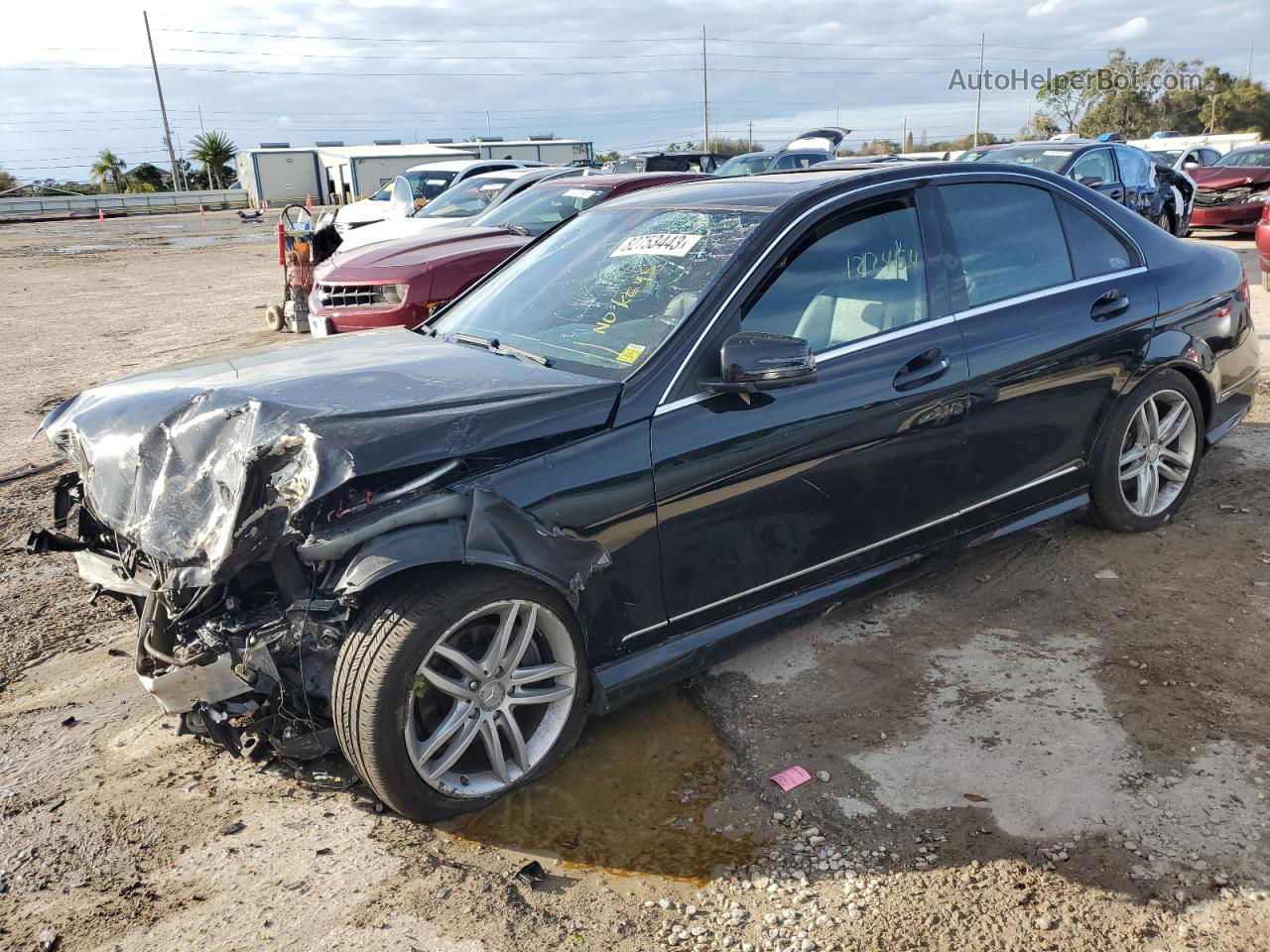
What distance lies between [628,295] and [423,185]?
1600cm

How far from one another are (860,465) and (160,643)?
2.31 meters

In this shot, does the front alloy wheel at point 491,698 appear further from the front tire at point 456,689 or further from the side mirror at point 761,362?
the side mirror at point 761,362

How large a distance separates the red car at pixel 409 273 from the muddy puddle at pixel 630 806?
496 centimetres

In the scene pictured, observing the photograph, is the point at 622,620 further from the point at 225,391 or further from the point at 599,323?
the point at 225,391

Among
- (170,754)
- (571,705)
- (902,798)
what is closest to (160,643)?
(170,754)

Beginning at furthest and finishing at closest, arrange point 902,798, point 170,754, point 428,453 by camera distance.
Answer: point 170,754 < point 902,798 < point 428,453

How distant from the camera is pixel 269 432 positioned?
2787mm

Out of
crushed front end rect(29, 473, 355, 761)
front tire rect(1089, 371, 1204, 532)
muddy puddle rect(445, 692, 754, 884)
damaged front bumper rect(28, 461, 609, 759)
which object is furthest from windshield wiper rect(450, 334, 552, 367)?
front tire rect(1089, 371, 1204, 532)

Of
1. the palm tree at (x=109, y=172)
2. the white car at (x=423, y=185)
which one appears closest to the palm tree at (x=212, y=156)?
the palm tree at (x=109, y=172)

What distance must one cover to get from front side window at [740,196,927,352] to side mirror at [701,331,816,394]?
0.25 metres

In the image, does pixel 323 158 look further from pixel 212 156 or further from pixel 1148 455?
pixel 1148 455

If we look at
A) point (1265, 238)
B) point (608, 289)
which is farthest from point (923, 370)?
point (1265, 238)

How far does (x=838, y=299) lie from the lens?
3586 mm

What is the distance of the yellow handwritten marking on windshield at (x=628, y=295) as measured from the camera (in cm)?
353
